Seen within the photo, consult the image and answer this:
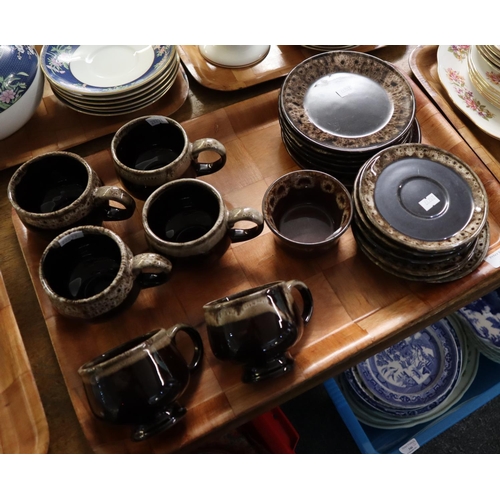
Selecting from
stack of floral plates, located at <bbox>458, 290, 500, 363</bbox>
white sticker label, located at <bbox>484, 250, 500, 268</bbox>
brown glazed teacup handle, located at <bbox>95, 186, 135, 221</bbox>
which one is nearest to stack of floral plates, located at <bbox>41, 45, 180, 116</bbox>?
brown glazed teacup handle, located at <bbox>95, 186, 135, 221</bbox>

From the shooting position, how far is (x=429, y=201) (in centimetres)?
78

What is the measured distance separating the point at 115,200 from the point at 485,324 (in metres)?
0.86

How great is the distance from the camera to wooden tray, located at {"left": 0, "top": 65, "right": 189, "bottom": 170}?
0.95 metres

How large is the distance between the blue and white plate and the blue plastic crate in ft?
0.22

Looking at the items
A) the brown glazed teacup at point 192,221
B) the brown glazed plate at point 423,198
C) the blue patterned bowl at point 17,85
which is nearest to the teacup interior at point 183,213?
the brown glazed teacup at point 192,221

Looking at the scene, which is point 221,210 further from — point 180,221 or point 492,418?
point 492,418

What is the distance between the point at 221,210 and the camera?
29.1 inches

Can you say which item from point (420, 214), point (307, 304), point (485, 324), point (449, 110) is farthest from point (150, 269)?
point (485, 324)

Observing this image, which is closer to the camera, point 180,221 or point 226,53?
point 180,221

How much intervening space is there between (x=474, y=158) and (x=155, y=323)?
0.65 m

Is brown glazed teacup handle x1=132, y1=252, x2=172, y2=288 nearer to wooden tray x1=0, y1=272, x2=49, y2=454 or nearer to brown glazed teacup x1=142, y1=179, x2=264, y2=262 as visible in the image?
brown glazed teacup x1=142, y1=179, x2=264, y2=262

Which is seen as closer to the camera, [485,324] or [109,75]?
[109,75]

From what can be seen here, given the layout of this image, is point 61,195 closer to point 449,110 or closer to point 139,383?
point 139,383

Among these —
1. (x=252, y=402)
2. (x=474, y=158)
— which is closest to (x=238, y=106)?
(x=474, y=158)
